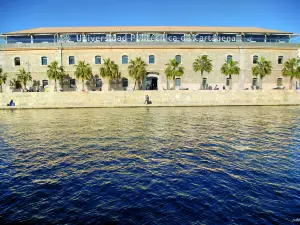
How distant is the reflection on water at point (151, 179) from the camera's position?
18.7 feet

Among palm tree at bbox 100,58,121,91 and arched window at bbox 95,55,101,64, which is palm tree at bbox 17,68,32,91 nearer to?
arched window at bbox 95,55,101,64

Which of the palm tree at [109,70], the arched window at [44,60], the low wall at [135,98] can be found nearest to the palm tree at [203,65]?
the low wall at [135,98]

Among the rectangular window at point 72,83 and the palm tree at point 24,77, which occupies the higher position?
the palm tree at point 24,77

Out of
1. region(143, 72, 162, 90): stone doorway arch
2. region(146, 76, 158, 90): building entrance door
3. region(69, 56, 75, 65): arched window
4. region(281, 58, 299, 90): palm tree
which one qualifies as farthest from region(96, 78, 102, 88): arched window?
region(281, 58, 299, 90): palm tree

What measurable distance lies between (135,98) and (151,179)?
79.8 ft

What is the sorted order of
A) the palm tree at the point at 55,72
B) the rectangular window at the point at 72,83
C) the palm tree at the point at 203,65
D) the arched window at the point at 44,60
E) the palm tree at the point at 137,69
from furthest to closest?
the rectangular window at the point at 72,83
the arched window at the point at 44,60
the palm tree at the point at 203,65
the palm tree at the point at 137,69
the palm tree at the point at 55,72

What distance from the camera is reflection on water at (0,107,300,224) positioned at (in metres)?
5.71

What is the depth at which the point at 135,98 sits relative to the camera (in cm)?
3158

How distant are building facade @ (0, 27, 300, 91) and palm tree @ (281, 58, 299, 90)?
4.26 ft

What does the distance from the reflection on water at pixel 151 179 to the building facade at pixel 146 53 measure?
2572 cm

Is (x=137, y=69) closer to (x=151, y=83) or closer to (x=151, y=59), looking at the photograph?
(x=151, y=59)

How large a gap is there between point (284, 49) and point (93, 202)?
43.3m

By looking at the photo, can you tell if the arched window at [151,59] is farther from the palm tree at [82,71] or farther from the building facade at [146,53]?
the palm tree at [82,71]

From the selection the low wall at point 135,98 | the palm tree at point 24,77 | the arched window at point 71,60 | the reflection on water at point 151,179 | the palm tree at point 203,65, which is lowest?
the reflection on water at point 151,179
